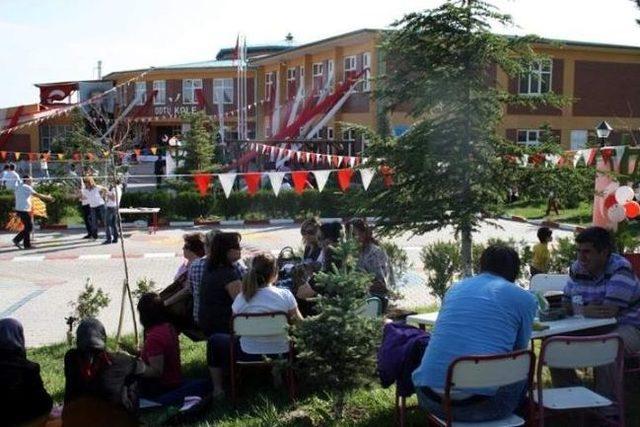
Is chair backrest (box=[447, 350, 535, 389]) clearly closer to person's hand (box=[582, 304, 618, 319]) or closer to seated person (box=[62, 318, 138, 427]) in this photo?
person's hand (box=[582, 304, 618, 319])

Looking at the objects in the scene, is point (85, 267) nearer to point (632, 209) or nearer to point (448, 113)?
point (448, 113)

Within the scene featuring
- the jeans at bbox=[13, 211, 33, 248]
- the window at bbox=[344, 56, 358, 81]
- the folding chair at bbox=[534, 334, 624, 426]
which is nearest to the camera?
the folding chair at bbox=[534, 334, 624, 426]

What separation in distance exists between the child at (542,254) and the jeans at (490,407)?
214 inches

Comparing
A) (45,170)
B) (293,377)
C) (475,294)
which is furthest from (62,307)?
(45,170)

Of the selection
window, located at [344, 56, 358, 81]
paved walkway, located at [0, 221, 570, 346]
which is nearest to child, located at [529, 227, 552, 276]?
paved walkway, located at [0, 221, 570, 346]

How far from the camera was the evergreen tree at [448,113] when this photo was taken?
7539mm

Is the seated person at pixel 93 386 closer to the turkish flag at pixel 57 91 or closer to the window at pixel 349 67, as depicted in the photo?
the window at pixel 349 67

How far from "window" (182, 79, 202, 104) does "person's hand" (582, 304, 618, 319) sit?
157 ft

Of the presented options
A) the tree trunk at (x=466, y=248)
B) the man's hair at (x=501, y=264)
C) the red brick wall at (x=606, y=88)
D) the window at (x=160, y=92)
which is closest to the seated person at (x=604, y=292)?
the man's hair at (x=501, y=264)

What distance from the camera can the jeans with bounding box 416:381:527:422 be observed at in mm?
4008

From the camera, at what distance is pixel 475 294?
414 cm

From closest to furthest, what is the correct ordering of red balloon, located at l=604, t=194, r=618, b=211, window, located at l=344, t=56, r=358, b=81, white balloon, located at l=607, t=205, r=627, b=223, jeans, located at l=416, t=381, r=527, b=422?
1. jeans, located at l=416, t=381, r=527, b=422
2. white balloon, located at l=607, t=205, r=627, b=223
3. red balloon, located at l=604, t=194, r=618, b=211
4. window, located at l=344, t=56, r=358, b=81

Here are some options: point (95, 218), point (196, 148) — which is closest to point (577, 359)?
point (95, 218)

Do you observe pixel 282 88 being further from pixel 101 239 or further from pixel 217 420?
pixel 217 420
